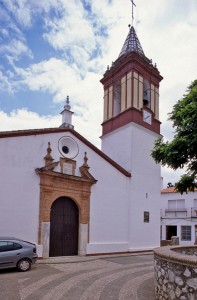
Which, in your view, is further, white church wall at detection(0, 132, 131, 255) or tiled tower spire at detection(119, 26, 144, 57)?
tiled tower spire at detection(119, 26, 144, 57)

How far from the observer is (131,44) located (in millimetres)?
20578

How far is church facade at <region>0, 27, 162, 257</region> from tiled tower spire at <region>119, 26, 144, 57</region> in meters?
0.07

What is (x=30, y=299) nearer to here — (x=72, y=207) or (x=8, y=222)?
(x=8, y=222)

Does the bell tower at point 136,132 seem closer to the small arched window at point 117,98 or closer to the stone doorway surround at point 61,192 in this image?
the small arched window at point 117,98

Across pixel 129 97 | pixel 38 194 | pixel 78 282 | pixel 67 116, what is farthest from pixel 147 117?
pixel 78 282

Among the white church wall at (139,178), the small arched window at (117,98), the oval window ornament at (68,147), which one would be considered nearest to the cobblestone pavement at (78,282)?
the oval window ornament at (68,147)

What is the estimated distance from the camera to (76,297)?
22.4 feet

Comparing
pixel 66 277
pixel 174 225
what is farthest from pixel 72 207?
pixel 174 225

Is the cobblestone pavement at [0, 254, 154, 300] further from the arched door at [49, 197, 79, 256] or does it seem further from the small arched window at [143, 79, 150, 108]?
the small arched window at [143, 79, 150, 108]

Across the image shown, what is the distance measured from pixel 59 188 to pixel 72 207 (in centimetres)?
134

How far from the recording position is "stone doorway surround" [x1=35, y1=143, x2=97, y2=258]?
A: 12984mm

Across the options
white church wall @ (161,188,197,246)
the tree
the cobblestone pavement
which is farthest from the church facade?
white church wall @ (161,188,197,246)

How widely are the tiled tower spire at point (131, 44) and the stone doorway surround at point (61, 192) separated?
29.9 ft

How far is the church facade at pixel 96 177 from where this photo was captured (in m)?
12.6
